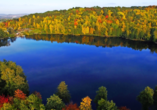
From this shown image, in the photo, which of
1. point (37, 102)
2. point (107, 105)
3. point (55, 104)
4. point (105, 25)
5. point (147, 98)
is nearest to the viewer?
point (107, 105)

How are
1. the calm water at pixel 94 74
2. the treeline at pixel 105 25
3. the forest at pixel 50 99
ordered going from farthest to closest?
the treeline at pixel 105 25, the calm water at pixel 94 74, the forest at pixel 50 99

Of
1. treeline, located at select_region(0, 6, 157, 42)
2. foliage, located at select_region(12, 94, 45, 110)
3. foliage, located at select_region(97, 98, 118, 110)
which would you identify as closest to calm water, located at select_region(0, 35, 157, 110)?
foliage, located at select_region(12, 94, 45, 110)

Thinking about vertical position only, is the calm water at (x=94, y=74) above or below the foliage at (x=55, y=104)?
below

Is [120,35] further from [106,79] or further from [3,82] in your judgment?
[3,82]

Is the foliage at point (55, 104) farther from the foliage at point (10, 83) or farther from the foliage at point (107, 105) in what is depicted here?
the foliage at point (10, 83)

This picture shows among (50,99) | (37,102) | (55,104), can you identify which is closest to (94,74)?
(50,99)

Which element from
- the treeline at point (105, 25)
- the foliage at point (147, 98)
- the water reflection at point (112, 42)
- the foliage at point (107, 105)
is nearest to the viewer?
the foliage at point (107, 105)

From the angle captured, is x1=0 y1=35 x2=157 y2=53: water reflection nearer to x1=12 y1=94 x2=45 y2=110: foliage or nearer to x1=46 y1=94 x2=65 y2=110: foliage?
x1=46 y1=94 x2=65 y2=110: foliage

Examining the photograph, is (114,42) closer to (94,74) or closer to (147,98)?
(94,74)

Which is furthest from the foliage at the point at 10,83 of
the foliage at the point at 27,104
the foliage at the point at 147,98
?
the foliage at the point at 147,98

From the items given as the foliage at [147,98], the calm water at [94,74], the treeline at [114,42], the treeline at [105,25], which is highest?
the treeline at [105,25]
